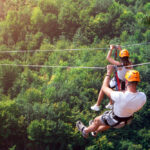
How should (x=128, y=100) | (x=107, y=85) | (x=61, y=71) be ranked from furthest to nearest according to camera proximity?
1. (x=61, y=71)
2. (x=107, y=85)
3. (x=128, y=100)

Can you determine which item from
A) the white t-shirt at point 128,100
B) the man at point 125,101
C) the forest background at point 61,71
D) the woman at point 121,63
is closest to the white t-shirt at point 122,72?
the woman at point 121,63

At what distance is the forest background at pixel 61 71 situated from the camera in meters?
27.7

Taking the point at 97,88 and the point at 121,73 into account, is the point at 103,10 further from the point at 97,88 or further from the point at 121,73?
Answer: the point at 121,73

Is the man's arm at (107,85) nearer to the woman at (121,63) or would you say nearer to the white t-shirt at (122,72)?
the woman at (121,63)

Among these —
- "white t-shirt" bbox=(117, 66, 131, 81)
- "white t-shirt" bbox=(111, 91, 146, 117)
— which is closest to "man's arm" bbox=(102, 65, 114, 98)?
"white t-shirt" bbox=(111, 91, 146, 117)

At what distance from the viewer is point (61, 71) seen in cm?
3759

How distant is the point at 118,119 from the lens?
4.58 metres

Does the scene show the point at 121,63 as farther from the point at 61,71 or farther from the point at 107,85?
the point at 61,71

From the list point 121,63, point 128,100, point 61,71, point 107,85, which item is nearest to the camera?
point 128,100

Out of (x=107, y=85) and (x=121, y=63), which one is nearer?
(x=107, y=85)

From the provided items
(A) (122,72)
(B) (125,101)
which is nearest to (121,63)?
(A) (122,72)

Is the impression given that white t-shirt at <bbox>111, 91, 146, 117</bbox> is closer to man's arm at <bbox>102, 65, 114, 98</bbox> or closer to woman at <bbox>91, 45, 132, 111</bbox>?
man's arm at <bbox>102, 65, 114, 98</bbox>

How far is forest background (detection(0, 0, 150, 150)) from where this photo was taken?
27703 millimetres

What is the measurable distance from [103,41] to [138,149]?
2152 centimetres
